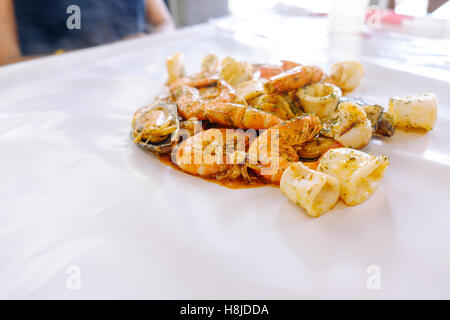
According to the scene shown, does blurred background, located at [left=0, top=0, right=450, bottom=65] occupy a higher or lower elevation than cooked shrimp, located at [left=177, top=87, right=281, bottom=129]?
higher

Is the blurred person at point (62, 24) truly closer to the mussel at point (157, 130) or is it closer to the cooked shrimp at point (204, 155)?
the mussel at point (157, 130)

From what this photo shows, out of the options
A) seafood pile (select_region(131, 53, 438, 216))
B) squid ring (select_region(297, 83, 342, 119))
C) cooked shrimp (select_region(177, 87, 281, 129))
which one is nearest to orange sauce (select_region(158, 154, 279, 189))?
seafood pile (select_region(131, 53, 438, 216))

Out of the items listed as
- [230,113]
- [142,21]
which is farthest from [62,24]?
[230,113]

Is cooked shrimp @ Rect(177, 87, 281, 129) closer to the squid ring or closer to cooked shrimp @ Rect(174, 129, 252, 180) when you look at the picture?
cooked shrimp @ Rect(174, 129, 252, 180)

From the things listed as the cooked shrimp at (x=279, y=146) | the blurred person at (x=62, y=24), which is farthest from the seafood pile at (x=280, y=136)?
the blurred person at (x=62, y=24)

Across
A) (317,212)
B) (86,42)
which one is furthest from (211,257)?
(86,42)

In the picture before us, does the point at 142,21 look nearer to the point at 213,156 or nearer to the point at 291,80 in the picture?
the point at 291,80
